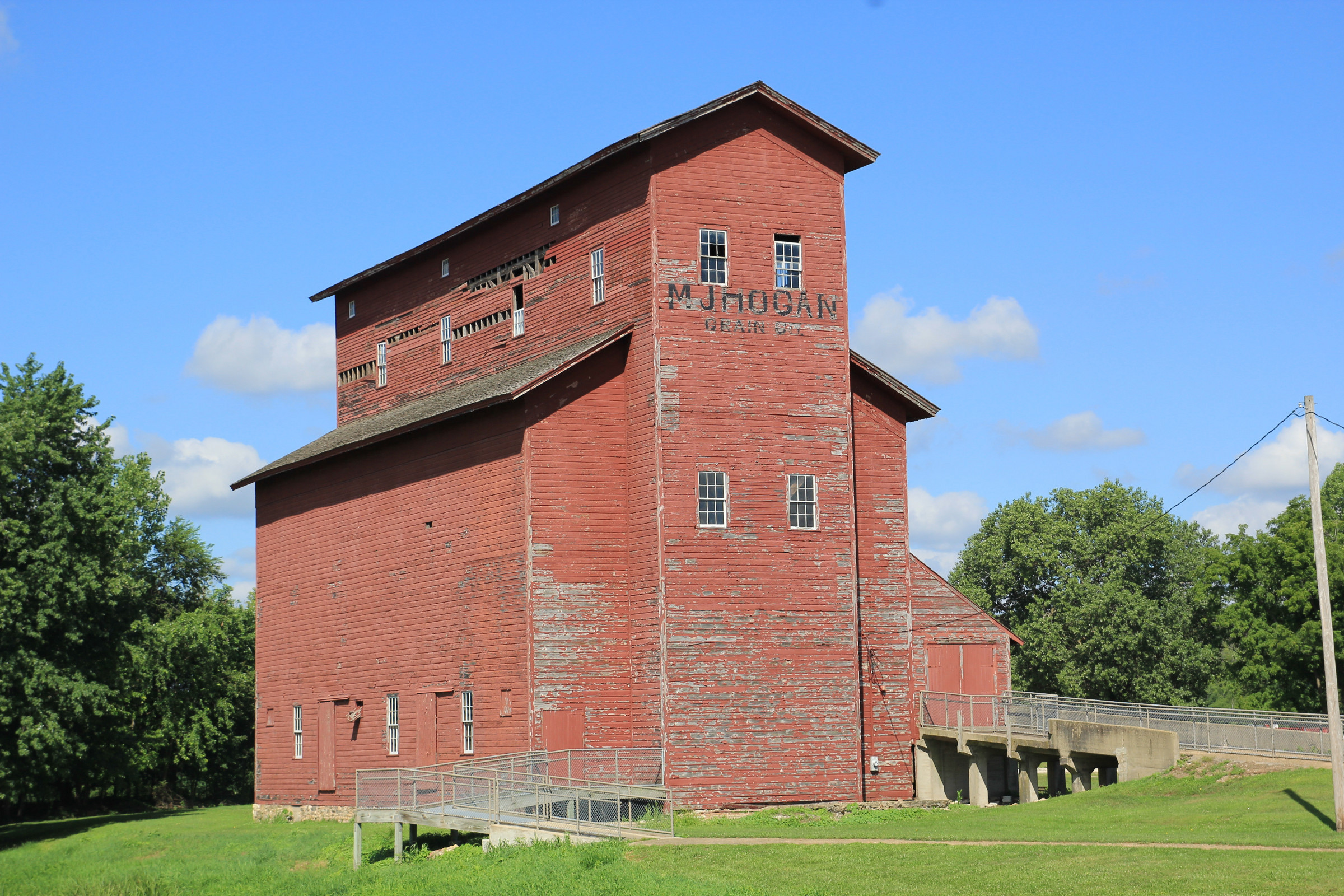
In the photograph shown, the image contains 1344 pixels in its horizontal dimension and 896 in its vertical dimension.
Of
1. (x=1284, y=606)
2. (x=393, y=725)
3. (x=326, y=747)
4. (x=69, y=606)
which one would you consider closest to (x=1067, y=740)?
(x=393, y=725)

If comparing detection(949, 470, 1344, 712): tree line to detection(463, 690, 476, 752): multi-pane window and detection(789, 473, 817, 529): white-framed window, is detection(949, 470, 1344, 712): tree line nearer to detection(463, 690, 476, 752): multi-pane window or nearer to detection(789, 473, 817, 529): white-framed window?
detection(789, 473, 817, 529): white-framed window

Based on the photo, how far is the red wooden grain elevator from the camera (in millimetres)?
32938

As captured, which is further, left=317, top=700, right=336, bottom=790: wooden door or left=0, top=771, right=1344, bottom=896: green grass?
left=317, top=700, right=336, bottom=790: wooden door

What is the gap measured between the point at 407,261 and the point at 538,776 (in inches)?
814

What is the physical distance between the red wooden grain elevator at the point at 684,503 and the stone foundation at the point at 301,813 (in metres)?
3.20

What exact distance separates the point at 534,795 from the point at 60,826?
28299 mm

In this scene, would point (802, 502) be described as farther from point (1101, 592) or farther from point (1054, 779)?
point (1101, 592)

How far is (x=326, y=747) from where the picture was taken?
137ft

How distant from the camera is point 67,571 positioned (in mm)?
45406

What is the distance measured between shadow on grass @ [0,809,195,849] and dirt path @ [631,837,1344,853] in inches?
Result: 1087

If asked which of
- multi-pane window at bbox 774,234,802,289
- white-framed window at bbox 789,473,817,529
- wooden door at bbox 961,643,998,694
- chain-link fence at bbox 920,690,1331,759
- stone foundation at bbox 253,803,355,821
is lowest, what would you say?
stone foundation at bbox 253,803,355,821

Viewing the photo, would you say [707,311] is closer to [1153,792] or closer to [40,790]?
[1153,792]

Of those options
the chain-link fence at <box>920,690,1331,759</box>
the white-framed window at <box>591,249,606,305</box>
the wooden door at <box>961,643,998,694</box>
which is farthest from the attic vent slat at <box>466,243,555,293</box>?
the wooden door at <box>961,643,998,694</box>

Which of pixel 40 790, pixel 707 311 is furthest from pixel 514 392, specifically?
pixel 40 790
